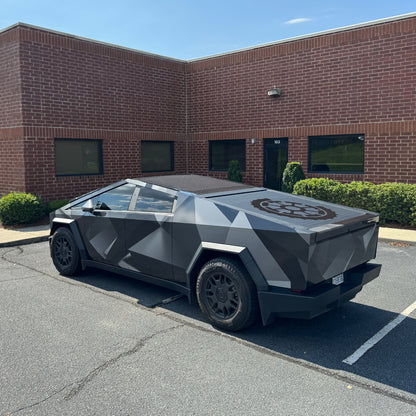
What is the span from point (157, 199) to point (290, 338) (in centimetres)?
225

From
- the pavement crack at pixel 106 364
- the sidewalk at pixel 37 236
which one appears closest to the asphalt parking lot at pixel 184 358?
the pavement crack at pixel 106 364

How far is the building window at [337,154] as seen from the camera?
13438 mm

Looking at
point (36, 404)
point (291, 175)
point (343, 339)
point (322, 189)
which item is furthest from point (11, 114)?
point (343, 339)

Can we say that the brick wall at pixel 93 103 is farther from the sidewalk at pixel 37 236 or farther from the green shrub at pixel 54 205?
the sidewalk at pixel 37 236

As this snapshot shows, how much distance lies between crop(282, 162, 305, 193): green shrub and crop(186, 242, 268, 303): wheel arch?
937 cm

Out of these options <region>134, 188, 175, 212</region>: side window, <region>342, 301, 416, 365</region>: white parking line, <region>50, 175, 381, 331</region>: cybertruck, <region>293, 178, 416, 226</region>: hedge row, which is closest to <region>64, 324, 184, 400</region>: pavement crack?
<region>50, 175, 381, 331</region>: cybertruck

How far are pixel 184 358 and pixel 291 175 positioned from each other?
1055 centimetres

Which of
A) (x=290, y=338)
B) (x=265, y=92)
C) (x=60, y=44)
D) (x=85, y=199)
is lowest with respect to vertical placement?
(x=290, y=338)

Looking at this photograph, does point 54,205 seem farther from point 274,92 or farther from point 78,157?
point 274,92

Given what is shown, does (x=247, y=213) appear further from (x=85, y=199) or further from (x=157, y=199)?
(x=85, y=199)

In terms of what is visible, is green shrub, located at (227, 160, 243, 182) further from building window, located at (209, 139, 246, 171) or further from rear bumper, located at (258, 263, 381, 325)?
rear bumper, located at (258, 263, 381, 325)

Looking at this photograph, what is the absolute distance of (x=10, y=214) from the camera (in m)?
11.5

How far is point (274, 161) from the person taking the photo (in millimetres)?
15359

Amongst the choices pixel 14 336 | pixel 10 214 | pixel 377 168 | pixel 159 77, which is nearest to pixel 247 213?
pixel 14 336
